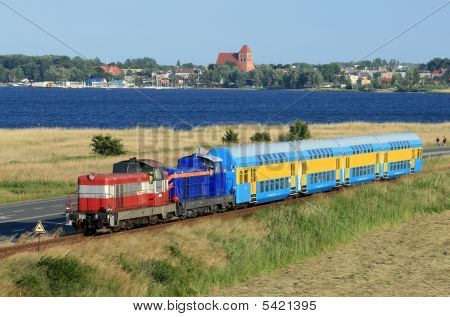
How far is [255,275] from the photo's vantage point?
27.2 meters

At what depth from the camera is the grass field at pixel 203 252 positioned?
74.5ft

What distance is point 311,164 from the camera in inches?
1741

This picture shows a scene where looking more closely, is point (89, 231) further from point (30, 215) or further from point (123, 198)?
point (30, 215)

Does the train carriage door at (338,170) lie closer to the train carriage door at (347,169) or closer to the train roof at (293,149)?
the train roof at (293,149)

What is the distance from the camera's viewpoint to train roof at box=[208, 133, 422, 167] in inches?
1510

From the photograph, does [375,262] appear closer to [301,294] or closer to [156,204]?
[301,294]

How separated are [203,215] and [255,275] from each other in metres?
10.3

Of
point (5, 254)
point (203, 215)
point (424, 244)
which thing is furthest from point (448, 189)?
point (5, 254)

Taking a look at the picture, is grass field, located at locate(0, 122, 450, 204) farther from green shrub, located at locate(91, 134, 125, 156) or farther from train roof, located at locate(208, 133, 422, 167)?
train roof, located at locate(208, 133, 422, 167)

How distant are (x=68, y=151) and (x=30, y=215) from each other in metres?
42.8

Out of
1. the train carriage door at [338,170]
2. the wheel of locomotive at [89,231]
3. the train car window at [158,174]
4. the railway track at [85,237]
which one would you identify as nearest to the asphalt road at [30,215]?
the wheel of locomotive at [89,231]

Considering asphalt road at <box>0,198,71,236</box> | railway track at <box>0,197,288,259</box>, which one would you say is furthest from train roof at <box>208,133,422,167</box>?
asphalt road at <box>0,198,71,236</box>

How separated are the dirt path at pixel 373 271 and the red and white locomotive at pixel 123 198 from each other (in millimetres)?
7407

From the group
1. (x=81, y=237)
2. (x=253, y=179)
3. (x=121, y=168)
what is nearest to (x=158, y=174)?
(x=121, y=168)
